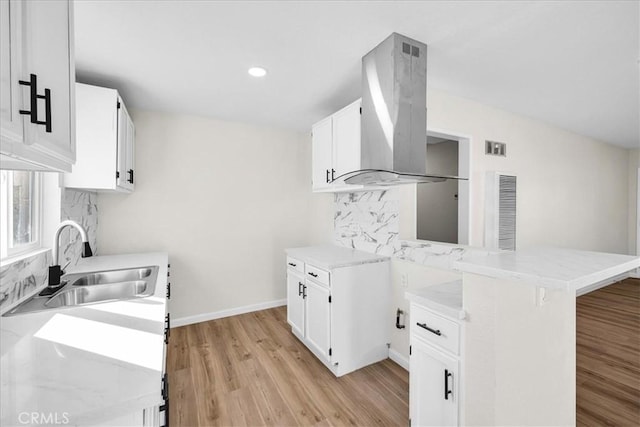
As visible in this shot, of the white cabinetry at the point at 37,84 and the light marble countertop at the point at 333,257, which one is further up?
the white cabinetry at the point at 37,84

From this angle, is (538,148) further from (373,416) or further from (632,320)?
(373,416)

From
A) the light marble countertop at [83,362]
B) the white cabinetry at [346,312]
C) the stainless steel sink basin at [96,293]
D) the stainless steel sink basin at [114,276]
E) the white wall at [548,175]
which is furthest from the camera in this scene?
the white wall at [548,175]

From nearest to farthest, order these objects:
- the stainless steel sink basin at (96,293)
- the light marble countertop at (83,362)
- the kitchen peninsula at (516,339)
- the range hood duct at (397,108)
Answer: the light marble countertop at (83,362), the kitchen peninsula at (516,339), the stainless steel sink basin at (96,293), the range hood duct at (397,108)

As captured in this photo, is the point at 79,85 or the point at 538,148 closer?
the point at 79,85

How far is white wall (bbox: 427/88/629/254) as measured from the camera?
2.99 metres

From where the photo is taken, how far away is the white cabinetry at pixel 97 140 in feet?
6.89

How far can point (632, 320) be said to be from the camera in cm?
345

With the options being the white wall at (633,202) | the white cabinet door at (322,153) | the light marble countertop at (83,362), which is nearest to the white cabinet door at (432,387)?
the light marble countertop at (83,362)

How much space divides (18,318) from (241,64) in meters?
1.97

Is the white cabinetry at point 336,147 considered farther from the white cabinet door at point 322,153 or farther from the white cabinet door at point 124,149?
the white cabinet door at point 124,149

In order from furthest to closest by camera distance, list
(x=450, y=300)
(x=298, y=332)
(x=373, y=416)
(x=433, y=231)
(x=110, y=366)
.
→ (x=433, y=231)
(x=298, y=332)
(x=373, y=416)
(x=450, y=300)
(x=110, y=366)

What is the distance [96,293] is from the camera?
6.20 ft

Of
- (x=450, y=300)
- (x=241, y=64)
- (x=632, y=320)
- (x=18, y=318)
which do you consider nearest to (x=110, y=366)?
(x=18, y=318)

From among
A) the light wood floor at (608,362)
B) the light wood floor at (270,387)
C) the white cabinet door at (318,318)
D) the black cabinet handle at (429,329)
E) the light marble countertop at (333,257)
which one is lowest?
the light wood floor at (270,387)
